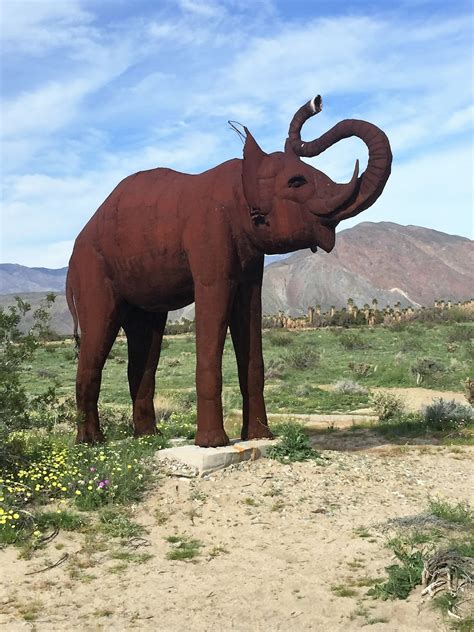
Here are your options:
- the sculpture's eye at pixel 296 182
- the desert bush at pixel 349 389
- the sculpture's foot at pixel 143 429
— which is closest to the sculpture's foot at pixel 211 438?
the sculpture's foot at pixel 143 429

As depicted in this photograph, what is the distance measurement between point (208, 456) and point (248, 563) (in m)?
2.04

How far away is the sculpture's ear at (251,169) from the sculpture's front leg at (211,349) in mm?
968

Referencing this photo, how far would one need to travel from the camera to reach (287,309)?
108m

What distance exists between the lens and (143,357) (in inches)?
375

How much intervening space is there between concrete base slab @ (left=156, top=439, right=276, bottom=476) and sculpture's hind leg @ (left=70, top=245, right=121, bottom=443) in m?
1.49

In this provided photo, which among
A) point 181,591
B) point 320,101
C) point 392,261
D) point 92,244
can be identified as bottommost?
point 181,591

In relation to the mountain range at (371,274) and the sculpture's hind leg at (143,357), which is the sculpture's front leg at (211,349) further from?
the mountain range at (371,274)

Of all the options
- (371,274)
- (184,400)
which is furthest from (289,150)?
(371,274)

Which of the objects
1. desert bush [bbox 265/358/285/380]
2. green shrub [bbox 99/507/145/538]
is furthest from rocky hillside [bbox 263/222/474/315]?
green shrub [bbox 99/507/145/538]

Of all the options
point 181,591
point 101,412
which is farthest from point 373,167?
point 101,412

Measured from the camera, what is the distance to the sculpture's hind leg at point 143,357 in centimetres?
950

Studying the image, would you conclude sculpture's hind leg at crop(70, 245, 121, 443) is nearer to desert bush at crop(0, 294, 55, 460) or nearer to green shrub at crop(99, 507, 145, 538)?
desert bush at crop(0, 294, 55, 460)

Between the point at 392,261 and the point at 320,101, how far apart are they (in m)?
124

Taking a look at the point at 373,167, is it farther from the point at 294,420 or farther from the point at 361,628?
the point at 294,420
